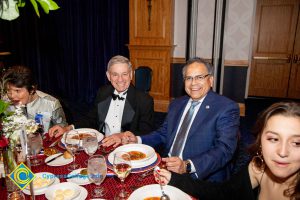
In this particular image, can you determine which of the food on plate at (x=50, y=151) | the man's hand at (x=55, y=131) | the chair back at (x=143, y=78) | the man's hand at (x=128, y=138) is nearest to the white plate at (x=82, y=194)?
the food on plate at (x=50, y=151)

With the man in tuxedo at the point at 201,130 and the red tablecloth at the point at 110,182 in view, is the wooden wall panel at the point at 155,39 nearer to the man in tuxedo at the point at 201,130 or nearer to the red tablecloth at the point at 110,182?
the man in tuxedo at the point at 201,130

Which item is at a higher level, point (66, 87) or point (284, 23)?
point (284, 23)

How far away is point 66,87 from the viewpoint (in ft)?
23.9

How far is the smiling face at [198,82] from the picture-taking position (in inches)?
83.3

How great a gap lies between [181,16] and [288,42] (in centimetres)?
333

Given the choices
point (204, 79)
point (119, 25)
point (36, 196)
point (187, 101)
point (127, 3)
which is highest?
point (127, 3)

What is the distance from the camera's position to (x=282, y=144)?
1157 mm

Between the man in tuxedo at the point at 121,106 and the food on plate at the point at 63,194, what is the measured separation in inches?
44.6

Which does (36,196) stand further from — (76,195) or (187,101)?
(187,101)

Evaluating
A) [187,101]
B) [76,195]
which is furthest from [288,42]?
[76,195]

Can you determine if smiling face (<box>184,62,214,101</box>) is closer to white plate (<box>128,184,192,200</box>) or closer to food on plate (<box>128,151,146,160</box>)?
food on plate (<box>128,151,146,160</box>)

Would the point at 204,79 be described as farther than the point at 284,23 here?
No

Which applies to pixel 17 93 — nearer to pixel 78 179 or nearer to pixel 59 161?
pixel 59 161

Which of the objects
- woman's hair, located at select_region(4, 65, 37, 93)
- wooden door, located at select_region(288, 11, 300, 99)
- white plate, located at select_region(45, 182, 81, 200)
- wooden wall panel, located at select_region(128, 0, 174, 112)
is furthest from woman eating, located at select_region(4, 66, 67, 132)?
wooden door, located at select_region(288, 11, 300, 99)
